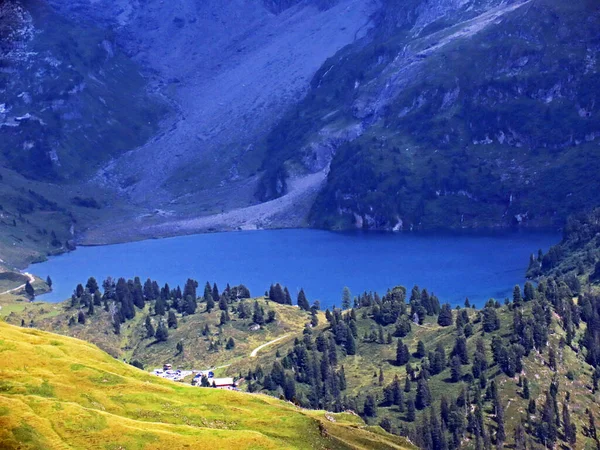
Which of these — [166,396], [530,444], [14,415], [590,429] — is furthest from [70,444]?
[590,429]

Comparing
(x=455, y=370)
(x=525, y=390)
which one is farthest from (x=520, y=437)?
(x=455, y=370)

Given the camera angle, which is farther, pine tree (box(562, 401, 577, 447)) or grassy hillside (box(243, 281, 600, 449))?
grassy hillside (box(243, 281, 600, 449))

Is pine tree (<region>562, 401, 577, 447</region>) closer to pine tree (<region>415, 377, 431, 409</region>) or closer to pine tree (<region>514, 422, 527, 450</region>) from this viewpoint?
pine tree (<region>514, 422, 527, 450</region>)

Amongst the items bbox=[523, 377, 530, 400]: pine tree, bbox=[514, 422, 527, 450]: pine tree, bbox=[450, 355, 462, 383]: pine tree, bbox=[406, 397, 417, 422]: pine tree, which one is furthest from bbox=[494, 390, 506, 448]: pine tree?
bbox=[406, 397, 417, 422]: pine tree

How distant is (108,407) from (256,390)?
3657 inches

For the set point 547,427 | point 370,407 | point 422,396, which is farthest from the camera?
point 422,396

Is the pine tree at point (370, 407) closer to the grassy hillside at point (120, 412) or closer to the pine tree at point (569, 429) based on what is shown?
the pine tree at point (569, 429)

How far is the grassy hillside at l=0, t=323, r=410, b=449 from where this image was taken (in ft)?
295

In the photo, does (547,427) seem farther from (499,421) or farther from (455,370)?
(455,370)

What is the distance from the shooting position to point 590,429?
573ft

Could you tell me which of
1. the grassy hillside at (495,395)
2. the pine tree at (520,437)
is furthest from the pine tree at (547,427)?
the pine tree at (520,437)

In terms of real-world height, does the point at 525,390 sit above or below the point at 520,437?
above

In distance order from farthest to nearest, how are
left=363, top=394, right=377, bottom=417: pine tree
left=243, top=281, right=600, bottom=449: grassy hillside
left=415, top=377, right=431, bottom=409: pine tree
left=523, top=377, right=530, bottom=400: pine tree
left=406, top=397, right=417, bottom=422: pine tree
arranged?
left=415, top=377, right=431, bottom=409: pine tree
left=363, top=394, right=377, bottom=417: pine tree
left=406, top=397, right=417, bottom=422: pine tree
left=523, top=377, right=530, bottom=400: pine tree
left=243, top=281, right=600, bottom=449: grassy hillside

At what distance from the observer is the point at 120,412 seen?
102062 millimetres
